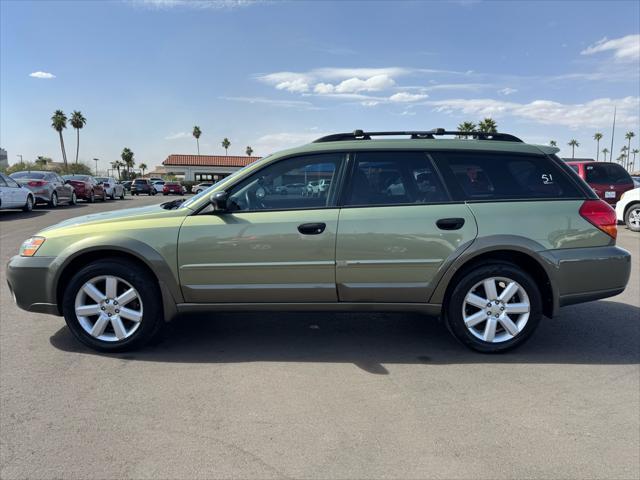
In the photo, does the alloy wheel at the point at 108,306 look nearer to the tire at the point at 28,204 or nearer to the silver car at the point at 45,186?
the tire at the point at 28,204

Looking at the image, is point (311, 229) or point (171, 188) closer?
point (311, 229)

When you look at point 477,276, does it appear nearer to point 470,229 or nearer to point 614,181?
point 470,229

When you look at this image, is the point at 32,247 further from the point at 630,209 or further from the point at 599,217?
the point at 630,209

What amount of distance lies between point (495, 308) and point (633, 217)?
10817mm

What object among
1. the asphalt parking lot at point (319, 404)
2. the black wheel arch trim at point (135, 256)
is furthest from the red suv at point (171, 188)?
the black wheel arch trim at point (135, 256)

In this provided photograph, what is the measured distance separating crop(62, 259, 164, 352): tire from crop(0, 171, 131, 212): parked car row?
510 inches

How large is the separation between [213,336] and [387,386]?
180 cm

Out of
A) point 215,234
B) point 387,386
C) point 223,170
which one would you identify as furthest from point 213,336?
point 223,170

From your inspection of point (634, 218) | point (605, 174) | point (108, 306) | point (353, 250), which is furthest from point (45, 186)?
point (634, 218)

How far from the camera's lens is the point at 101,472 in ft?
8.03

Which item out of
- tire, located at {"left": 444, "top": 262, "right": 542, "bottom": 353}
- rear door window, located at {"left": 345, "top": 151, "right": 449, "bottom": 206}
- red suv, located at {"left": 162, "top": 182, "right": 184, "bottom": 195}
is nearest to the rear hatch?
tire, located at {"left": 444, "top": 262, "right": 542, "bottom": 353}

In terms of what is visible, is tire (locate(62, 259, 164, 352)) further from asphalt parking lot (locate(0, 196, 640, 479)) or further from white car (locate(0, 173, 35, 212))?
white car (locate(0, 173, 35, 212))

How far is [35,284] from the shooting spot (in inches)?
156

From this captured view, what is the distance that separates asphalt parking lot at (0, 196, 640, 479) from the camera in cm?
254
